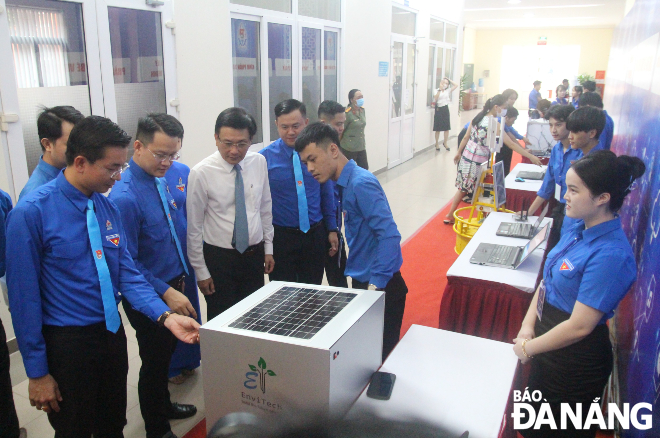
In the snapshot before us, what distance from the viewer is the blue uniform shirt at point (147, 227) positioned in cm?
→ 194

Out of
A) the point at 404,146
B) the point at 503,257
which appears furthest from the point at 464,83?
the point at 503,257

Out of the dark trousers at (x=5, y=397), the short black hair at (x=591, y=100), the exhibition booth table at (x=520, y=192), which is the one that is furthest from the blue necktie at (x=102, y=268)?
the short black hair at (x=591, y=100)

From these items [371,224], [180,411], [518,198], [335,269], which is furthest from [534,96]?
[180,411]

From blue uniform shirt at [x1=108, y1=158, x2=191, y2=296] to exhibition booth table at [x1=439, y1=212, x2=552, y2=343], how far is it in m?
1.43

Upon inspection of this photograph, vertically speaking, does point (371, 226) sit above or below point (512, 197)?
above

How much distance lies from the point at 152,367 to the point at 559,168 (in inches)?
112

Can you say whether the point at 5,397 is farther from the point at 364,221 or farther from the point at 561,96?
the point at 561,96

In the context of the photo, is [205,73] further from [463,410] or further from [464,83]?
Result: [464,83]

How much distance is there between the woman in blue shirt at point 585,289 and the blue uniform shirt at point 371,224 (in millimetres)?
576

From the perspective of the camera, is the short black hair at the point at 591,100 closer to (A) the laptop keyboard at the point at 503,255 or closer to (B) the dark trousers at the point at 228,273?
(A) the laptop keyboard at the point at 503,255

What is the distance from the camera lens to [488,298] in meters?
2.48

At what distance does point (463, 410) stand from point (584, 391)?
2.48 ft

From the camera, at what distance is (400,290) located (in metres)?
2.17

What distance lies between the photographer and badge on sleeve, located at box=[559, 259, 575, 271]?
1683mm
